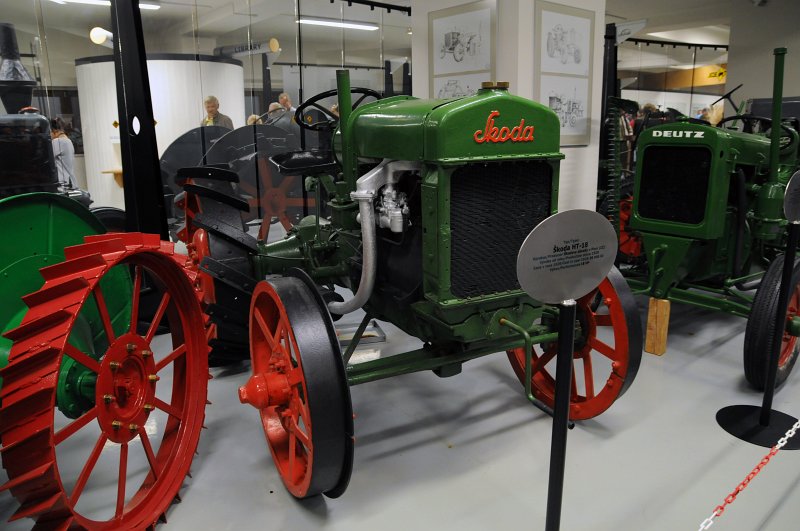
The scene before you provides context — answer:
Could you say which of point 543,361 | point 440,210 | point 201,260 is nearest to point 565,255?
point 440,210

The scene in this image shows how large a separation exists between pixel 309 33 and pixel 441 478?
16.6 feet

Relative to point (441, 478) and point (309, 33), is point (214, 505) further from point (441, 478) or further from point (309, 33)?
point (309, 33)

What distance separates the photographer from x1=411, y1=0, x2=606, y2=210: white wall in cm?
379

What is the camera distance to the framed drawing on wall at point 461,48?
395cm

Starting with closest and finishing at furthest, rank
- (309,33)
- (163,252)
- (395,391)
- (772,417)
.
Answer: (163,252) → (772,417) → (395,391) → (309,33)

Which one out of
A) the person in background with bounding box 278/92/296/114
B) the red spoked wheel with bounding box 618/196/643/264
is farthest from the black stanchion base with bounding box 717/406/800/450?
the person in background with bounding box 278/92/296/114

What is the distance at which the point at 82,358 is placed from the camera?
5.93 ft

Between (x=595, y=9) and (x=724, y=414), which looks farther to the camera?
(x=595, y=9)

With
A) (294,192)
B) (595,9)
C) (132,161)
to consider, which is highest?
(595,9)

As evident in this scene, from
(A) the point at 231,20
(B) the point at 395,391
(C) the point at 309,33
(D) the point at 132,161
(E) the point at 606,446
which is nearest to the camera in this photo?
(E) the point at 606,446

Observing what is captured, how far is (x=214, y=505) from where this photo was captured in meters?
2.18

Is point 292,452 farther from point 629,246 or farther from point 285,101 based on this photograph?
point 285,101

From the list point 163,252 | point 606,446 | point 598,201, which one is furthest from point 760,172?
point 163,252

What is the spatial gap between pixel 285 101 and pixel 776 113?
13.7 ft
